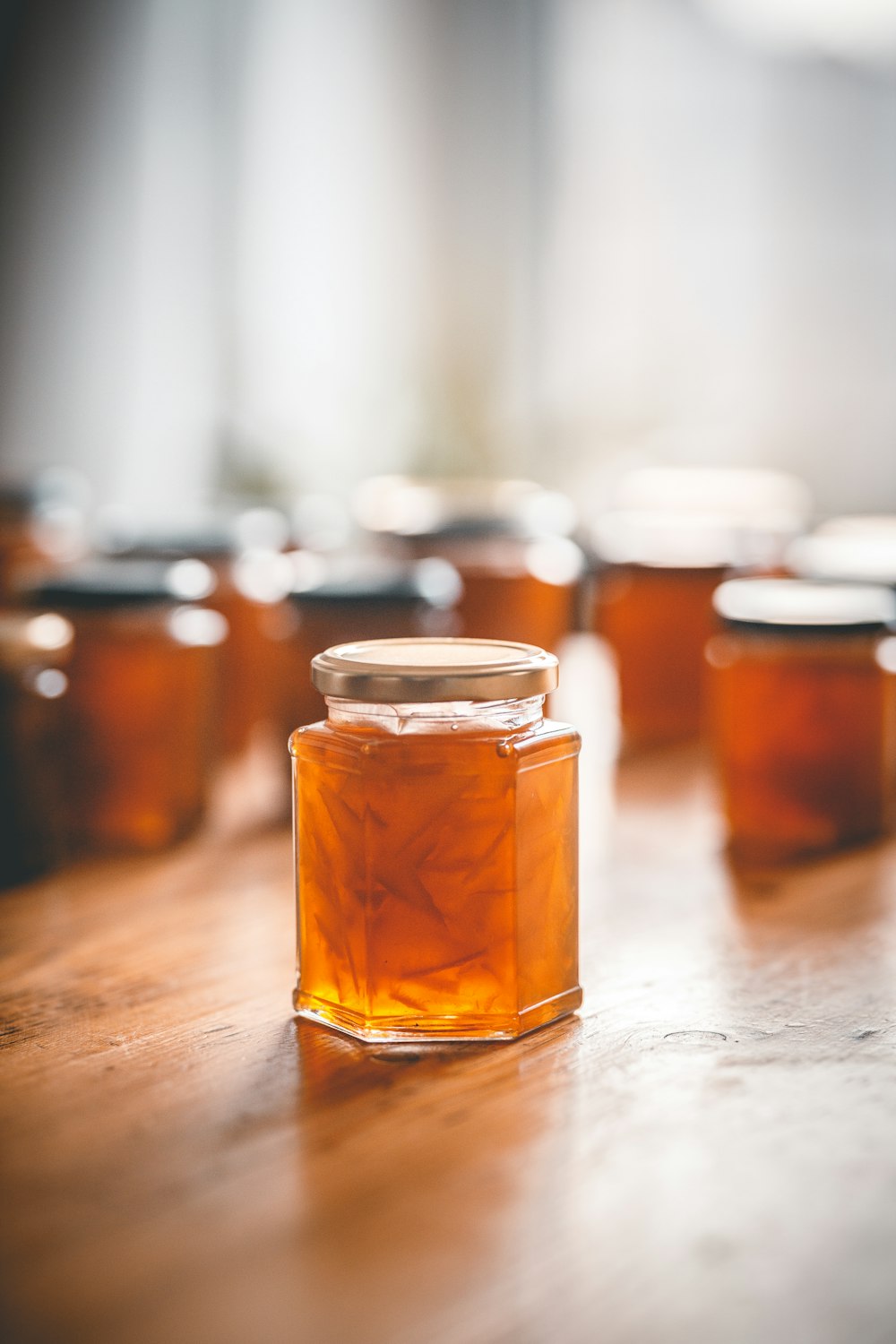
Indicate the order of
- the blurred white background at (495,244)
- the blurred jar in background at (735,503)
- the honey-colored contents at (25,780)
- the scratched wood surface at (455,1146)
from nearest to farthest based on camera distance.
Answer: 1. the scratched wood surface at (455,1146)
2. the honey-colored contents at (25,780)
3. the blurred jar in background at (735,503)
4. the blurred white background at (495,244)

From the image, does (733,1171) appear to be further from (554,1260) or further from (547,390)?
(547,390)

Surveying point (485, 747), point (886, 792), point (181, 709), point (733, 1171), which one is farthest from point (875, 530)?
point (733, 1171)

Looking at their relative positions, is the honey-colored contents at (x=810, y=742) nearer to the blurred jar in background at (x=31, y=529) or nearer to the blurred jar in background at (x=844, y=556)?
the blurred jar in background at (x=844, y=556)

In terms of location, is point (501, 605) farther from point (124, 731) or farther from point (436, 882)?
point (436, 882)

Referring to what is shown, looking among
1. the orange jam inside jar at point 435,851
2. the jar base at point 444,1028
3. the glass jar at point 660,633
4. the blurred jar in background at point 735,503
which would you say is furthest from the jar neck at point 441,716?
the blurred jar in background at point 735,503

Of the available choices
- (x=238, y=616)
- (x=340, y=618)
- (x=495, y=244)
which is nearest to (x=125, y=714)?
(x=340, y=618)

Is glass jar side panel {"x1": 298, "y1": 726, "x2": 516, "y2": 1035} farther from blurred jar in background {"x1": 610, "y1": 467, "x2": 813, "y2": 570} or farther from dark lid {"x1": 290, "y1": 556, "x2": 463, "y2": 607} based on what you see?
blurred jar in background {"x1": 610, "y1": 467, "x2": 813, "y2": 570}

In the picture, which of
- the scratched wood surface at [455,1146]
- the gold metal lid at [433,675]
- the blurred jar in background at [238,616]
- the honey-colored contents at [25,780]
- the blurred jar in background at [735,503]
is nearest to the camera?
the scratched wood surface at [455,1146]

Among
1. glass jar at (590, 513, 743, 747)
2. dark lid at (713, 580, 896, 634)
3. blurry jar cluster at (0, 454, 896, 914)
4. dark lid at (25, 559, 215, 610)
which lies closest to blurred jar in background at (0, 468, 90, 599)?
blurry jar cluster at (0, 454, 896, 914)
